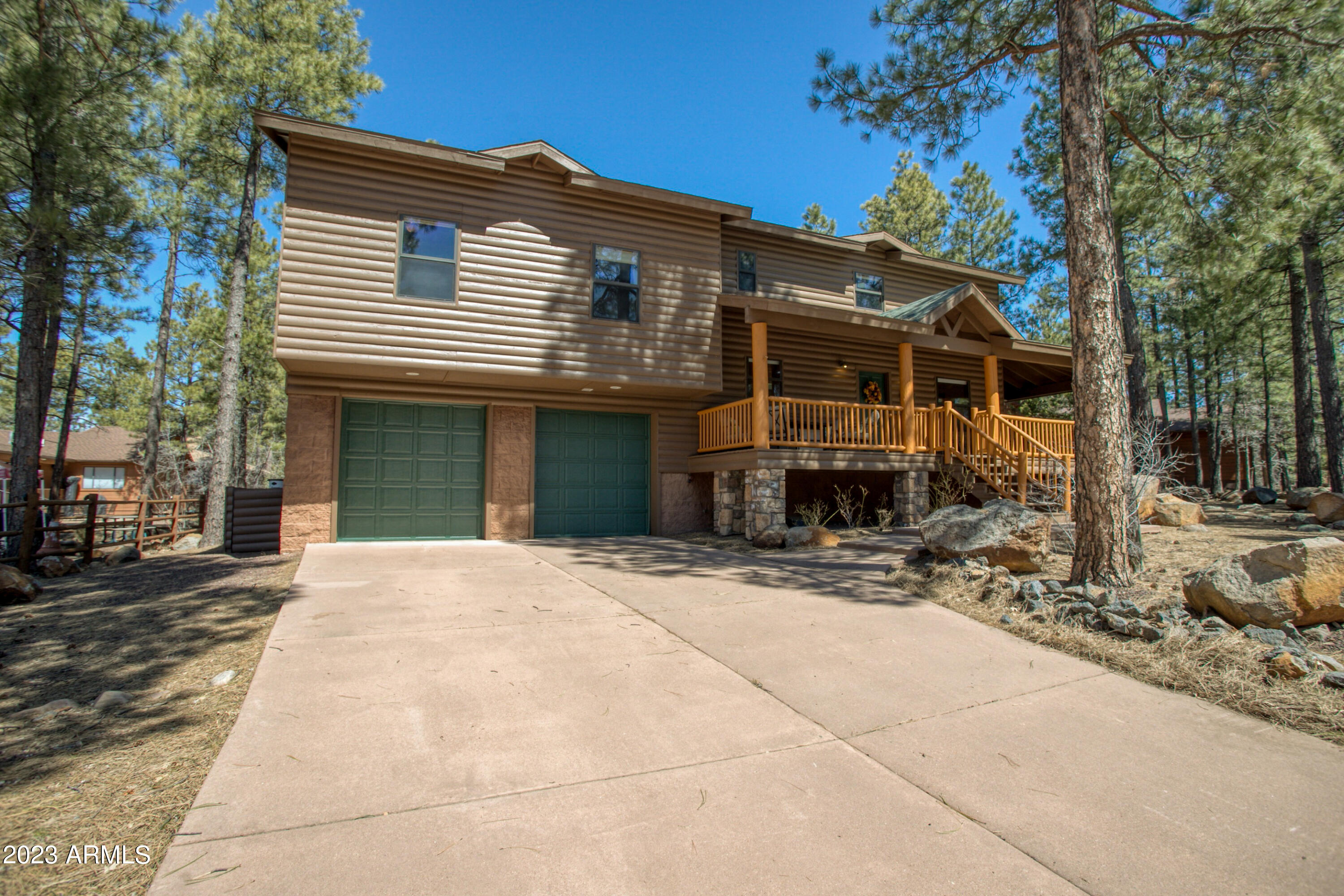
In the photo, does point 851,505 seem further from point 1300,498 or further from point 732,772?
point 732,772

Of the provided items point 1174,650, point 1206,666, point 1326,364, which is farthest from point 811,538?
point 1326,364

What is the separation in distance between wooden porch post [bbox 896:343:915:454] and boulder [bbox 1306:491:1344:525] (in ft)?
19.7

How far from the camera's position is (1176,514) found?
9.73 m

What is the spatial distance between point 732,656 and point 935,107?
916cm

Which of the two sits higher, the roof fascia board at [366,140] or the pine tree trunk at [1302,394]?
the roof fascia board at [366,140]

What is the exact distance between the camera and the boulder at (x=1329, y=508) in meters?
9.61

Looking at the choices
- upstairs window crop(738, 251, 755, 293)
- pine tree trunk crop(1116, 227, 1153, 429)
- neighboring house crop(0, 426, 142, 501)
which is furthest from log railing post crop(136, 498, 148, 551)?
neighboring house crop(0, 426, 142, 501)

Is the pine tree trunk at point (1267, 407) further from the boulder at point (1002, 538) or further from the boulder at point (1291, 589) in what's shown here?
the boulder at point (1291, 589)

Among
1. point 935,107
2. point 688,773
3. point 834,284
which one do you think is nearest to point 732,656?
point 688,773

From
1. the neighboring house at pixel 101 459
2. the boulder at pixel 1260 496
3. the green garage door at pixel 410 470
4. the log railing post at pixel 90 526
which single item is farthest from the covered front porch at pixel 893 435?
the neighboring house at pixel 101 459

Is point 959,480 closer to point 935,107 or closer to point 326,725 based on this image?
point 935,107

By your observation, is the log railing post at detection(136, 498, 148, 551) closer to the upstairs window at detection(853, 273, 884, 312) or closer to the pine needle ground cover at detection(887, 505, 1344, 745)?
the pine needle ground cover at detection(887, 505, 1344, 745)

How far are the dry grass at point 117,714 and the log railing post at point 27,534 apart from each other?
7.10ft

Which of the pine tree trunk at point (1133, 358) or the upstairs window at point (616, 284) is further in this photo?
the pine tree trunk at point (1133, 358)
